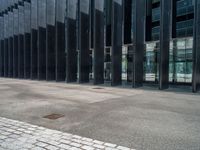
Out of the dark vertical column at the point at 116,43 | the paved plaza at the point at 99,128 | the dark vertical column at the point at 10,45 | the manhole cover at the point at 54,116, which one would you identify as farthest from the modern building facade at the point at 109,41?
the manhole cover at the point at 54,116

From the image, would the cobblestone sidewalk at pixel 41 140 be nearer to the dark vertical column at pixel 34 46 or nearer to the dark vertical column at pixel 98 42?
the dark vertical column at pixel 98 42

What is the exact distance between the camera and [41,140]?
16.5ft

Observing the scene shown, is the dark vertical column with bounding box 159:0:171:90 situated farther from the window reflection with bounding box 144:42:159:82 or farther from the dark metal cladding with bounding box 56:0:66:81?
the dark metal cladding with bounding box 56:0:66:81

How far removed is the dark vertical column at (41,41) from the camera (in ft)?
97.2

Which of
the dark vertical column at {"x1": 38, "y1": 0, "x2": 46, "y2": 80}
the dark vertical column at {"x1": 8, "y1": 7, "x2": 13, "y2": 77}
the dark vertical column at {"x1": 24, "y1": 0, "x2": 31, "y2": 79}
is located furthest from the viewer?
the dark vertical column at {"x1": 8, "y1": 7, "x2": 13, "y2": 77}

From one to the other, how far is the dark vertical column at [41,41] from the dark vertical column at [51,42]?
6.33 ft

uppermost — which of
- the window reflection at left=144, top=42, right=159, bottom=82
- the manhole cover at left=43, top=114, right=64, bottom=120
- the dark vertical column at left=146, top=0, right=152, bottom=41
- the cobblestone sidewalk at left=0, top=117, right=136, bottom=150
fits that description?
the dark vertical column at left=146, top=0, right=152, bottom=41

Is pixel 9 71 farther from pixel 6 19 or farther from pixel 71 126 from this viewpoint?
pixel 71 126

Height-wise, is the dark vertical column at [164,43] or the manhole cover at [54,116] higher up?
the dark vertical column at [164,43]

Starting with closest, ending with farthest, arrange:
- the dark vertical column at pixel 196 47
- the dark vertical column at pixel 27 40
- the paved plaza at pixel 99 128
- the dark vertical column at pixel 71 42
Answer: the paved plaza at pixel 99 128 < the dark vertical column at pixel 196 47 < the dark vertical column at pixel 71 42 < the dark vertical column at pixel 27 40

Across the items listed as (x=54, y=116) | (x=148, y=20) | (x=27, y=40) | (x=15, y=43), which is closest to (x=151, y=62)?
(x=148, y=20)

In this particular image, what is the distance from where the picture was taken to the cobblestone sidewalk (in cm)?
461

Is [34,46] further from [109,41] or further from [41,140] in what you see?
[41,140]

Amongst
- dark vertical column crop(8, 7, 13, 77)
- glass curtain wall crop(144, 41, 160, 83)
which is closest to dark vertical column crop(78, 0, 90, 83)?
glass curtain wall crop(144, 41, 160, 83)
